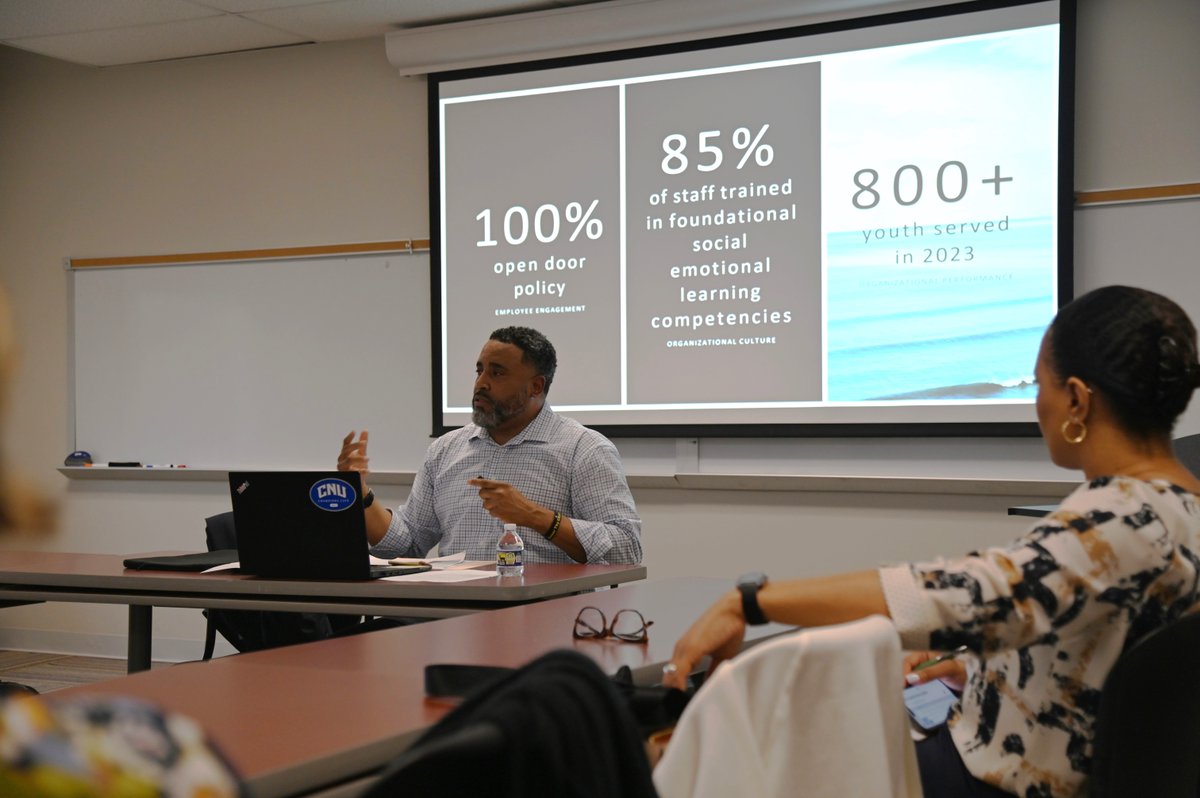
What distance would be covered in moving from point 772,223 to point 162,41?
9.61ft

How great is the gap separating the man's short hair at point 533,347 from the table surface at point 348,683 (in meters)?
1.41

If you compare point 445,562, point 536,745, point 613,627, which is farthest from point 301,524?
point 536,745

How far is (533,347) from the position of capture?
3590 mm

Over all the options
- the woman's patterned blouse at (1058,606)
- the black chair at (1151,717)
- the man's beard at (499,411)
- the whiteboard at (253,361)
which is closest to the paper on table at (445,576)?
the man's beard at (499,411)

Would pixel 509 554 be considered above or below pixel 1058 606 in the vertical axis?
below

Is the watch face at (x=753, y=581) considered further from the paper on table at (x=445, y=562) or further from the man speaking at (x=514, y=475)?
the man speaking at (x=514, y=475)

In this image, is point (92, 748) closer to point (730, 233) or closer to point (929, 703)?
point (929, 703)

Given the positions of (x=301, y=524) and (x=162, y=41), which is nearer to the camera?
(x=301, y=524)

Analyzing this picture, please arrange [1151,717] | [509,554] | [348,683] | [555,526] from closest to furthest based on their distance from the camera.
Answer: [1151,717]
[348,683]
[509,554]
[555,526]

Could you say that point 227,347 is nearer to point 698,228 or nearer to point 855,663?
point 698,228

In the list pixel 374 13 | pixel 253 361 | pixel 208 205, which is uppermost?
pixel 374 13

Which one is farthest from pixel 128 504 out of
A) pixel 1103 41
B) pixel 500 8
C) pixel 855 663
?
pixel 855 663

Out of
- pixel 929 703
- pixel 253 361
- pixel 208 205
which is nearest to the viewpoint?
pixel 929 703

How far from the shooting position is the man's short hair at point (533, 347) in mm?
3566
